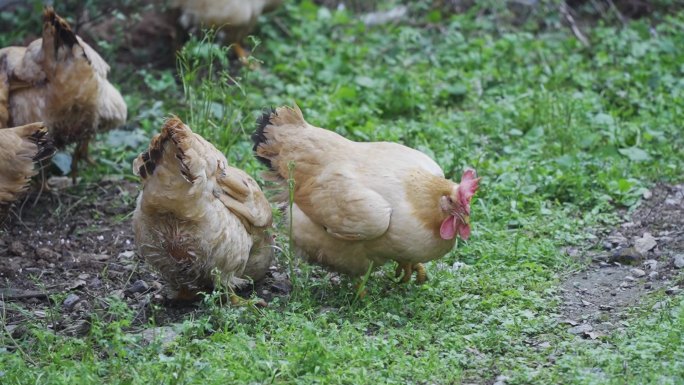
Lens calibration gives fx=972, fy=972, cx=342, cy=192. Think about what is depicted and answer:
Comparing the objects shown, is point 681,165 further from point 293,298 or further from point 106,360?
point 106,360

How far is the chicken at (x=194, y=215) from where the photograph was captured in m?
5.09

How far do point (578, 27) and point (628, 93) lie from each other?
187 cm

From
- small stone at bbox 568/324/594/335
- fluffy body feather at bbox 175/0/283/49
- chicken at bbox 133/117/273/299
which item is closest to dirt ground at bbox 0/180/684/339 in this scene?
small stone at bbox 568/324/594/335

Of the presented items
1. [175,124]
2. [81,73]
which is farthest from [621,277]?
[81,73]

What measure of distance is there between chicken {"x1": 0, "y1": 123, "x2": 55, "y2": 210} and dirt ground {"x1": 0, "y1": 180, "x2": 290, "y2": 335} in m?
0.56

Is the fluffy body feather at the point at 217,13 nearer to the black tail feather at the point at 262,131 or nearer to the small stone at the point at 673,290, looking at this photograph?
the black tail feather at the point at 262,131

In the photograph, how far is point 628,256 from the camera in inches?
246

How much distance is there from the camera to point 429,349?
16.3 feet

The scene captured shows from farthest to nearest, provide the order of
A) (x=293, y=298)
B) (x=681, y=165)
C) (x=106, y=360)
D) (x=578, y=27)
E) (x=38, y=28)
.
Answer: (x=578, y=27), (x=38, y=28), (x=681, y=165), (x=293, y=298), (x=106, y=360)

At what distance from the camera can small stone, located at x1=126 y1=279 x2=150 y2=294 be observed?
608 cm

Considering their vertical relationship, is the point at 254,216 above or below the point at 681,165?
above

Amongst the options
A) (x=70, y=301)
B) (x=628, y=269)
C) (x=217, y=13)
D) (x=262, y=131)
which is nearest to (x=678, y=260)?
(x=628, y=269)

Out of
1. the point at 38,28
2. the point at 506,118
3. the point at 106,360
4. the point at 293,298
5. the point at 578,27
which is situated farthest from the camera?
the point at 578,27

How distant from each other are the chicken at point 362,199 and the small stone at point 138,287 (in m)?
1.08
